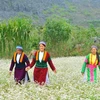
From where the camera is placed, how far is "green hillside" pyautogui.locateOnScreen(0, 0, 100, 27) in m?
116

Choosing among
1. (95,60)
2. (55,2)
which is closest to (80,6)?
(55,2)

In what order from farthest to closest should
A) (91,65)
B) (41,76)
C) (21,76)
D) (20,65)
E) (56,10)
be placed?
(56,10)
(91,65)
(20,65)
(21,76)
(41,76)

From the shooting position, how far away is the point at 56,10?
448 ft

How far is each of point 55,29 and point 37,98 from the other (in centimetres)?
3773

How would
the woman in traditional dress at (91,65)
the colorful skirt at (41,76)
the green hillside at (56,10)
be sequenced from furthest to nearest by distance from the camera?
the green hillside at (56,10) → the woman in traditional dress at (91,65) → the colorful skirt at (41,76)

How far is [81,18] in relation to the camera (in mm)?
131125

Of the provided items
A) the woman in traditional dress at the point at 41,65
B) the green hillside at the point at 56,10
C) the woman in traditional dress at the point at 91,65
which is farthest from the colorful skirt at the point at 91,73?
the green hillside at the point at 56,10

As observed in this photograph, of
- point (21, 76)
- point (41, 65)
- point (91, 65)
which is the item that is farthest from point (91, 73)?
point (21, 76)

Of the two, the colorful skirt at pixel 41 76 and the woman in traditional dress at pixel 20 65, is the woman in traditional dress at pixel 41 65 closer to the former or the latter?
the colorful skirt at pixel 41 76

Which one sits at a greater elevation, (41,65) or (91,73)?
(41,65)

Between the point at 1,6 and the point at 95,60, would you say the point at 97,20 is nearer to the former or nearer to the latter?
the point at 1,6

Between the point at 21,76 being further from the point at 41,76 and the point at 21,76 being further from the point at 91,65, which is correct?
the point at 91,65

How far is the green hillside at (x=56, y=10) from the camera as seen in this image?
116 m

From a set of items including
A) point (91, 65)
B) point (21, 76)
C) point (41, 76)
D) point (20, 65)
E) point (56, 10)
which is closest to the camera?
point (41, 76)
